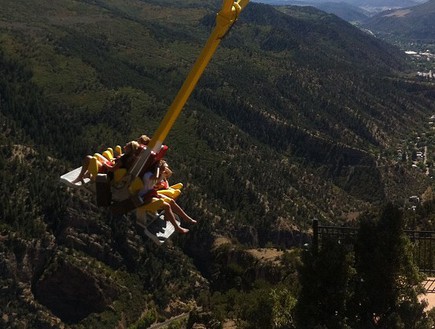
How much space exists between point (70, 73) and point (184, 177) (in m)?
53.6

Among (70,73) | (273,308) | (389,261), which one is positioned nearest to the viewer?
(389,261)

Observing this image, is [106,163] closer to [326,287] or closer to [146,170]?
[146,170]

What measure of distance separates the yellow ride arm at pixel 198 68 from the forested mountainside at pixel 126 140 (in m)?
44.5

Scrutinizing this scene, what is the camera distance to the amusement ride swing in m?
12.5

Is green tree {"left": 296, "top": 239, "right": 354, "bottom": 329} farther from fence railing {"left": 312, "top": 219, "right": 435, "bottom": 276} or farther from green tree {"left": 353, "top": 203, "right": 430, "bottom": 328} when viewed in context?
fence railing {"left": 312, "top": 219, "right": 435, "bottom": 276}

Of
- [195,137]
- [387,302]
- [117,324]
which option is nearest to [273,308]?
[387,302]

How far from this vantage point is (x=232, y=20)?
12867mm

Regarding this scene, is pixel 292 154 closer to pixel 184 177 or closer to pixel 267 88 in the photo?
pixel 267 88

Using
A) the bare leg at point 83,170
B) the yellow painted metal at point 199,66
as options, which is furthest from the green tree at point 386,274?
the bare leg at point 83,170

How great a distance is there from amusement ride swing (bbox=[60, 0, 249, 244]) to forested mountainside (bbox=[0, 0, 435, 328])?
144 feet

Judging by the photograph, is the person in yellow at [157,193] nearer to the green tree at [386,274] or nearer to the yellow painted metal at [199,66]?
the yellow painted metal at [199,66]

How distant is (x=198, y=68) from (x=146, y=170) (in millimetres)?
2875

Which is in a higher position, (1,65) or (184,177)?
(1,65)

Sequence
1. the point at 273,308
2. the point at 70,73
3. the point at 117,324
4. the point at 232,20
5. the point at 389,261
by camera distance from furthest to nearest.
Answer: the point at 70,73 < the point at 117,324 < the point at 273,308 < the point at 389,261 < the point at 232,20
